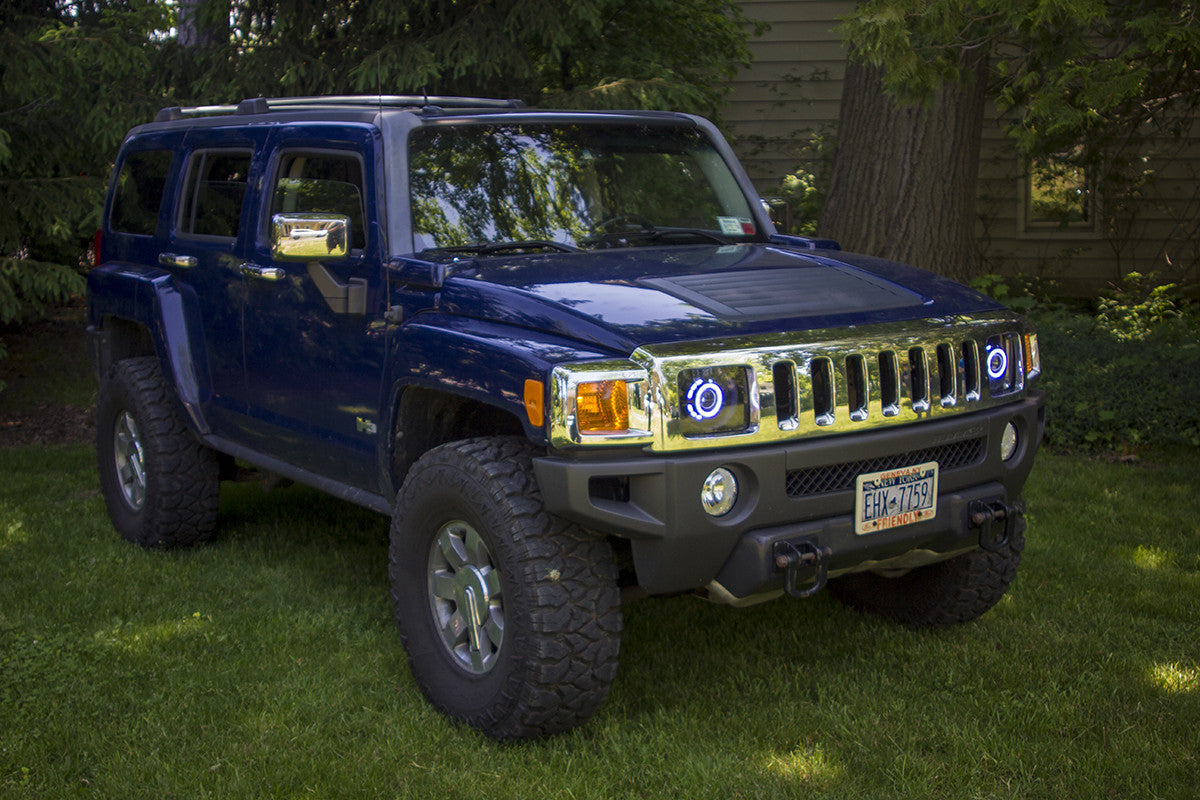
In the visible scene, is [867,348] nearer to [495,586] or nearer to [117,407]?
[495,586]

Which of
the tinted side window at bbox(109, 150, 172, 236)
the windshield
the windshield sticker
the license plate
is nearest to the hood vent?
the license plate

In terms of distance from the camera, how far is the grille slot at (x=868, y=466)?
3496mm

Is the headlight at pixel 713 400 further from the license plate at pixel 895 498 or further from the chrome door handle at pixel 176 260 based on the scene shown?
the chrome door handle at pixel 176 260

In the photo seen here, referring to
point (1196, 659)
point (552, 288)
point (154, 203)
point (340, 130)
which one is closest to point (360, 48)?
point (154, 203)

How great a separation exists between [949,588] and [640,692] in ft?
4.02

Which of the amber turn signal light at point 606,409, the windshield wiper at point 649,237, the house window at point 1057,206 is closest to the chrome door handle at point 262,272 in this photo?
the windshield wiper at point 649,237

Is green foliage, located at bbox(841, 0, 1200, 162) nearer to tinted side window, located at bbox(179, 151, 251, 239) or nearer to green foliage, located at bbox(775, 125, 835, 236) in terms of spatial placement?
tinted side window, located at bbox(179, 151, 251, 239)

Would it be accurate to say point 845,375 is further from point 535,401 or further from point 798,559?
point 535,401

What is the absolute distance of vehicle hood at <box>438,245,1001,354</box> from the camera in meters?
3.46

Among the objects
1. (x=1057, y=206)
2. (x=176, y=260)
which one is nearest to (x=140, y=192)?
(x=176, y=260)

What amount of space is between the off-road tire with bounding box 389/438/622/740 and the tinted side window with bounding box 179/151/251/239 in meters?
1.86

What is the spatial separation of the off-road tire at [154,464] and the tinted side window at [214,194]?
28.9 inches

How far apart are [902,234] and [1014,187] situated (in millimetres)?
4664

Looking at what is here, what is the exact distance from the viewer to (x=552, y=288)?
366 centimetres
